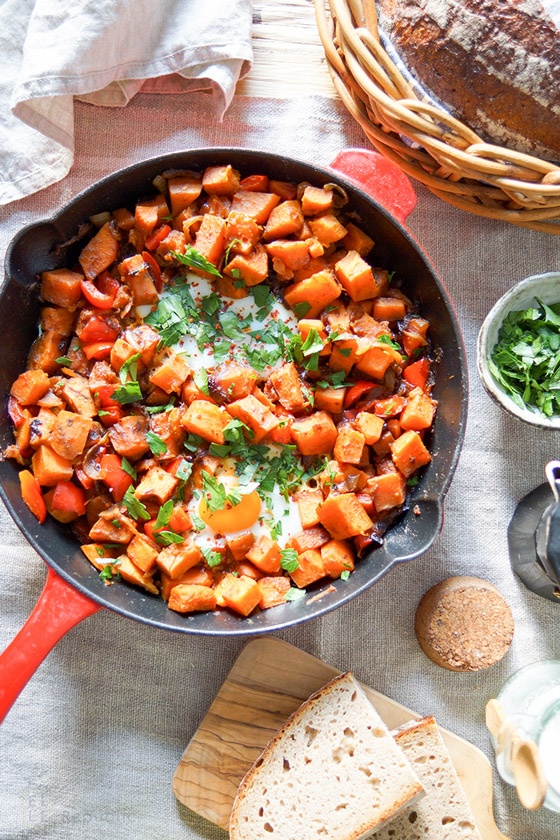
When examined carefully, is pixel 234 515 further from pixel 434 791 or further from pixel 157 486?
pixel 434 791

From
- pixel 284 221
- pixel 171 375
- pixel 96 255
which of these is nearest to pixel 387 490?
pixel 171 375

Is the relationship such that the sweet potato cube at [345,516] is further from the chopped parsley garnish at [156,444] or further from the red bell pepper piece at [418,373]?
the chopped parsley garnish at [156,444]

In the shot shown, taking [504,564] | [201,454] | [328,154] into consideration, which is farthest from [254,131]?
[504,564]

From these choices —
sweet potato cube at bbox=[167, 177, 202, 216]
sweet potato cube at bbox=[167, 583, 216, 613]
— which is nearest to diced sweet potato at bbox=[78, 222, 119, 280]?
sweet potato cube at bbox=[167, 177, 202, 216]

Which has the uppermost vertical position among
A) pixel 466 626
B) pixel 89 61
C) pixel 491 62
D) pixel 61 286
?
pixel 491 62

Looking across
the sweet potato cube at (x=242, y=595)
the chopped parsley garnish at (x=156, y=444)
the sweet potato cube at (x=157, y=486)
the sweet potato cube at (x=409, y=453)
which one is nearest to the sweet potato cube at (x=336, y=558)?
the sweet potato cube at (x=242, y=595)
